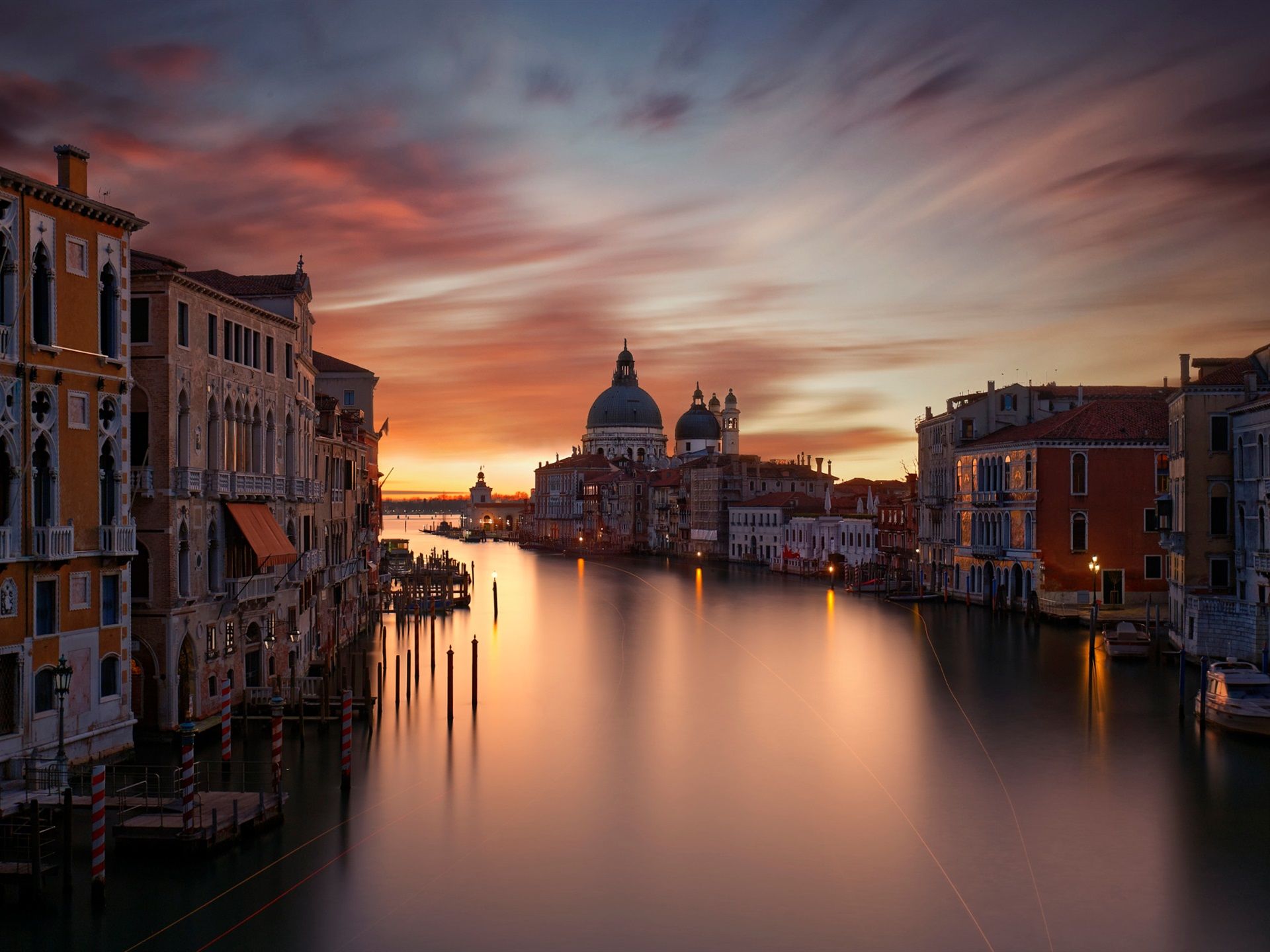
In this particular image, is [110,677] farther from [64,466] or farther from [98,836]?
[98,836]

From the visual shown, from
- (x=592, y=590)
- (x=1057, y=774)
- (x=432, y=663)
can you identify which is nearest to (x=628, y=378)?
(x=592, y=590)

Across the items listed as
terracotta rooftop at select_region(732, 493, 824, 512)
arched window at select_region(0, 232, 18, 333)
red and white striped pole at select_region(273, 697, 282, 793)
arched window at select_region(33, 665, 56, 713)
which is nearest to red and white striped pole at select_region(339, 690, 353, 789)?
red and white striped pole at select_region(273, 697, 282, 793)

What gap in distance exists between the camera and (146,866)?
15.8 metres

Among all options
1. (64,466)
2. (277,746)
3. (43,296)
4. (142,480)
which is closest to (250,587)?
(142,480)

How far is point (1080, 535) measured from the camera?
46.5 metres

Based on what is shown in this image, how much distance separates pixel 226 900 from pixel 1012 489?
129 feet

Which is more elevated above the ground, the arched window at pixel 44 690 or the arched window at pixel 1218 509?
the arched window at pixel 1218 509

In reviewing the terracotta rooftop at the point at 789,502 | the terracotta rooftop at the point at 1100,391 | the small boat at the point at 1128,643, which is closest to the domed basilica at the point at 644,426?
the terracotta rooftop at the point at 789,502

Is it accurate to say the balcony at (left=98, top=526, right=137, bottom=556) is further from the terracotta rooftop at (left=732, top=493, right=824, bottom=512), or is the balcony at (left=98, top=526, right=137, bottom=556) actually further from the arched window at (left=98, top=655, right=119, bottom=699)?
the terracotta rooftop at (left=732, top=493, right=824, bottom=512)

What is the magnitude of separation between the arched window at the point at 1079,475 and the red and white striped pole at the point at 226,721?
3439 cm

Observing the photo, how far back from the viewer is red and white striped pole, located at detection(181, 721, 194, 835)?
635 inches

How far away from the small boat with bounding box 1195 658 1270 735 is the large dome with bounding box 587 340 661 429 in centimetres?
13168

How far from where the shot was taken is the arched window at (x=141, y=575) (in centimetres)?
2191

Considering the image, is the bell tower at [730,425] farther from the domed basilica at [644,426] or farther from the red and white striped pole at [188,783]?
the red and white striped pole at [188,783]
